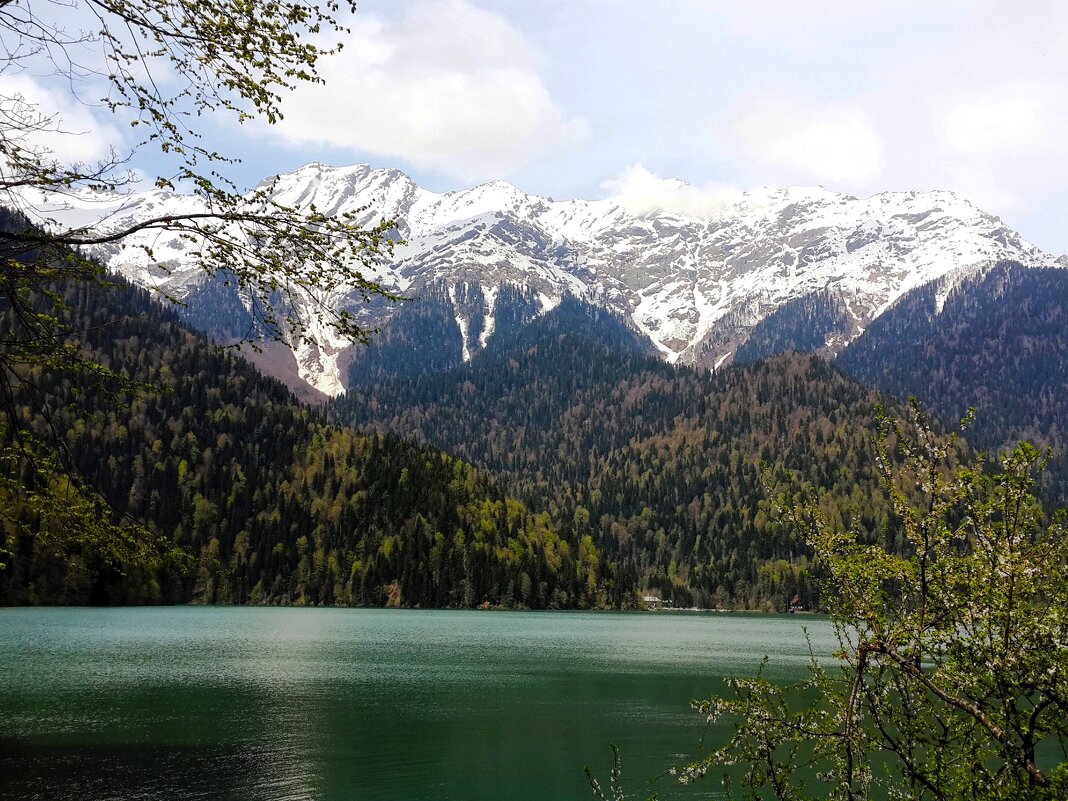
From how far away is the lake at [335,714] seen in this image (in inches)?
1427

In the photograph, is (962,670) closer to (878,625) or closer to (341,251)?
(878,625)

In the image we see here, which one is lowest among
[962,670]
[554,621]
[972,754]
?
[554,621]

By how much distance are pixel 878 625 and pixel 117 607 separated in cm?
18140

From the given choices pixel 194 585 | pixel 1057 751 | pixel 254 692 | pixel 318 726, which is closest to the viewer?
pixel 318 726

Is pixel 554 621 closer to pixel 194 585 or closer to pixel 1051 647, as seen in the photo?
pixel 194 585

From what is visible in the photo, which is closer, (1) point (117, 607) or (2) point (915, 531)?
(2) point (915, 531)

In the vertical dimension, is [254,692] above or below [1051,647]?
below

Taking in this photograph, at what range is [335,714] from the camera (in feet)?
171

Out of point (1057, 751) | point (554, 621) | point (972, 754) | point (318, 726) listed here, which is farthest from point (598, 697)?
point (554, 621)

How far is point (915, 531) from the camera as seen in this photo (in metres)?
10.7

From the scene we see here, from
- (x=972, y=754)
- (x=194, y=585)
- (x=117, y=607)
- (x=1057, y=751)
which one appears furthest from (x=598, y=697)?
(x=194, y=585)

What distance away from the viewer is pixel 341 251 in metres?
11.6

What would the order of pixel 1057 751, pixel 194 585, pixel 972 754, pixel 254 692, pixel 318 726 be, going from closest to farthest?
pixel 972 754, pixel 318 726, pixel 1057 751, pixel 254 692, pixel 194 585

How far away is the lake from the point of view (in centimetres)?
3625
